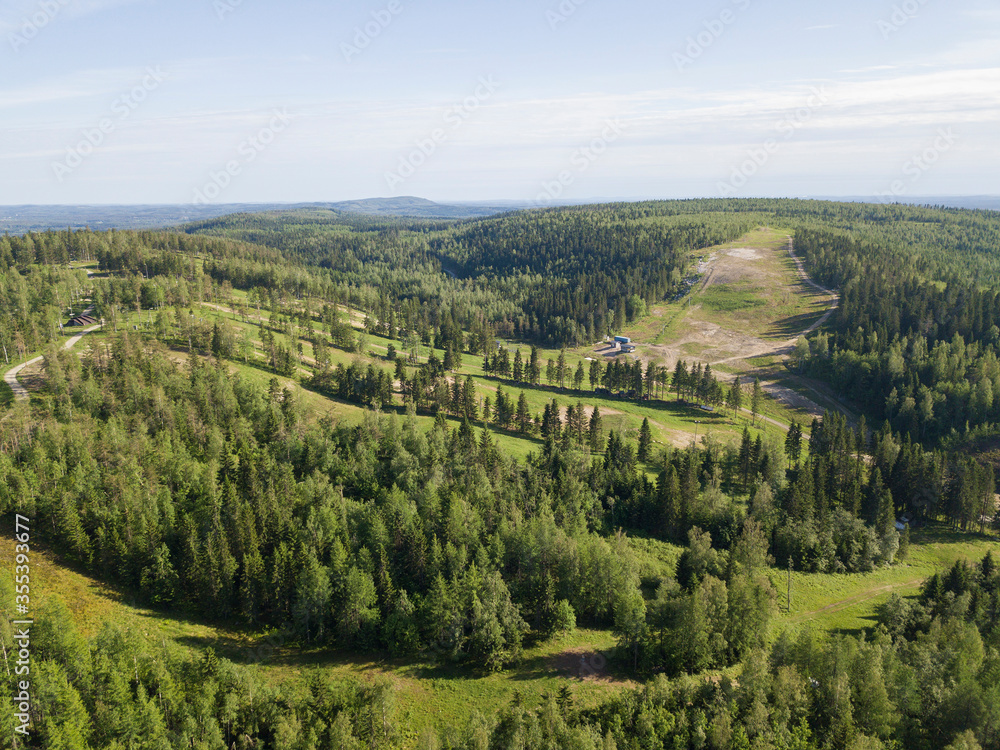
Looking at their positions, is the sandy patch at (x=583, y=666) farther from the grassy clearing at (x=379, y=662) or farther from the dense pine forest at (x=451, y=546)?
the dense pine forest at (x=451, y=546)

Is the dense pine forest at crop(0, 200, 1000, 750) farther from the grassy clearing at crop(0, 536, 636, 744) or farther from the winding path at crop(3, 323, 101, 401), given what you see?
the winding path at crop(3, 323, 101, 401)

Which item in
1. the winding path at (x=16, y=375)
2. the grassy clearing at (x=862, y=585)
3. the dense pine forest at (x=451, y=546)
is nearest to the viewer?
the dense pine forest at (x=451, y=546)

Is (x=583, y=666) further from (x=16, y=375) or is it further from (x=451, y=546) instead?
(x=16, y=375)

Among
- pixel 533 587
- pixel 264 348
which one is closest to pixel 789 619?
pixel 533 587

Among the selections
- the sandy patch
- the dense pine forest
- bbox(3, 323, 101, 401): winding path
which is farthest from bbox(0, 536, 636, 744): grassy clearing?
bbox(3, 323, 101, 401): winding path

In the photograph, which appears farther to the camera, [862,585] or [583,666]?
[862,585]

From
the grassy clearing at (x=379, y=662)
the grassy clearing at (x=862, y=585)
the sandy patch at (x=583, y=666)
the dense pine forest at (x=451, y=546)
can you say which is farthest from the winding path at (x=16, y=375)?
the grassy clearing at (x=862, y=585)

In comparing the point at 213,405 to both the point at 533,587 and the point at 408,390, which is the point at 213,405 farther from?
the point at 533,587

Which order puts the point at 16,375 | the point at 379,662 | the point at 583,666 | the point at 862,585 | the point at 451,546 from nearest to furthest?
the point at 583,666 < the point at 379,662 < the point at 451,546 < the point at 862,585 < the point at 16,375

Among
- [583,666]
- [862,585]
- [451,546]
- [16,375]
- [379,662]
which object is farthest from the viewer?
[16,375]

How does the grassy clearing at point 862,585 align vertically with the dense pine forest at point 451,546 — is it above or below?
below

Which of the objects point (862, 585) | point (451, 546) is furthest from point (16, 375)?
point (862, 585)
